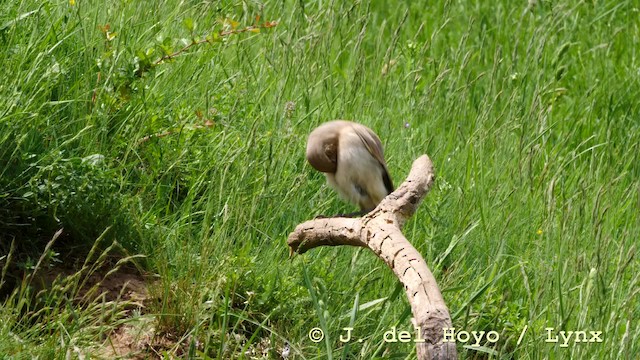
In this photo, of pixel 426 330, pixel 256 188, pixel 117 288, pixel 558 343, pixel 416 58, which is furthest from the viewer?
pixel 416 58

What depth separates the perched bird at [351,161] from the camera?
4.70 metres

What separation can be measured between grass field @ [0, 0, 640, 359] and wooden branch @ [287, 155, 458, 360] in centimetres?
18

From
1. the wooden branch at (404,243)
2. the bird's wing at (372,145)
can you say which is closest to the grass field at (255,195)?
the wooden branch at (404,243)

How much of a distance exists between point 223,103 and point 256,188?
0.63 metres

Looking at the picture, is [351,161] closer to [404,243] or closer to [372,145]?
[372,145]

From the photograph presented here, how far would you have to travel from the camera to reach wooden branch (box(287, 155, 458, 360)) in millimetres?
2996

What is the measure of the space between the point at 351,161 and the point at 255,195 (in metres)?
0.47

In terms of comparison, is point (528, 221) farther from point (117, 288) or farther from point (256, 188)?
point (117, 288)

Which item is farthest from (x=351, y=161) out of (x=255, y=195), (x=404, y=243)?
(x=404, y=243)

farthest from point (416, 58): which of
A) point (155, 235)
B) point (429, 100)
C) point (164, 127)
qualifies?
point (155, 235)

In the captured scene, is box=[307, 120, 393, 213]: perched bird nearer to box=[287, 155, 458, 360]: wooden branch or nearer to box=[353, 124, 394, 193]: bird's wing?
box=[353, 124, 394, 193]: bird's wing

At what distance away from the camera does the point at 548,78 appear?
6660 millimetres

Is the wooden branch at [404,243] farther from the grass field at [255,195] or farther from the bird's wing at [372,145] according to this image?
the bird's wing at [372,145]

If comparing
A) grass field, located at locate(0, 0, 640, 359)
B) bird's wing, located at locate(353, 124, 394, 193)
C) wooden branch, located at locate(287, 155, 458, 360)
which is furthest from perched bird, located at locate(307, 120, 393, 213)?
wooden branch, located at locate(287, 155, 458, 360)
